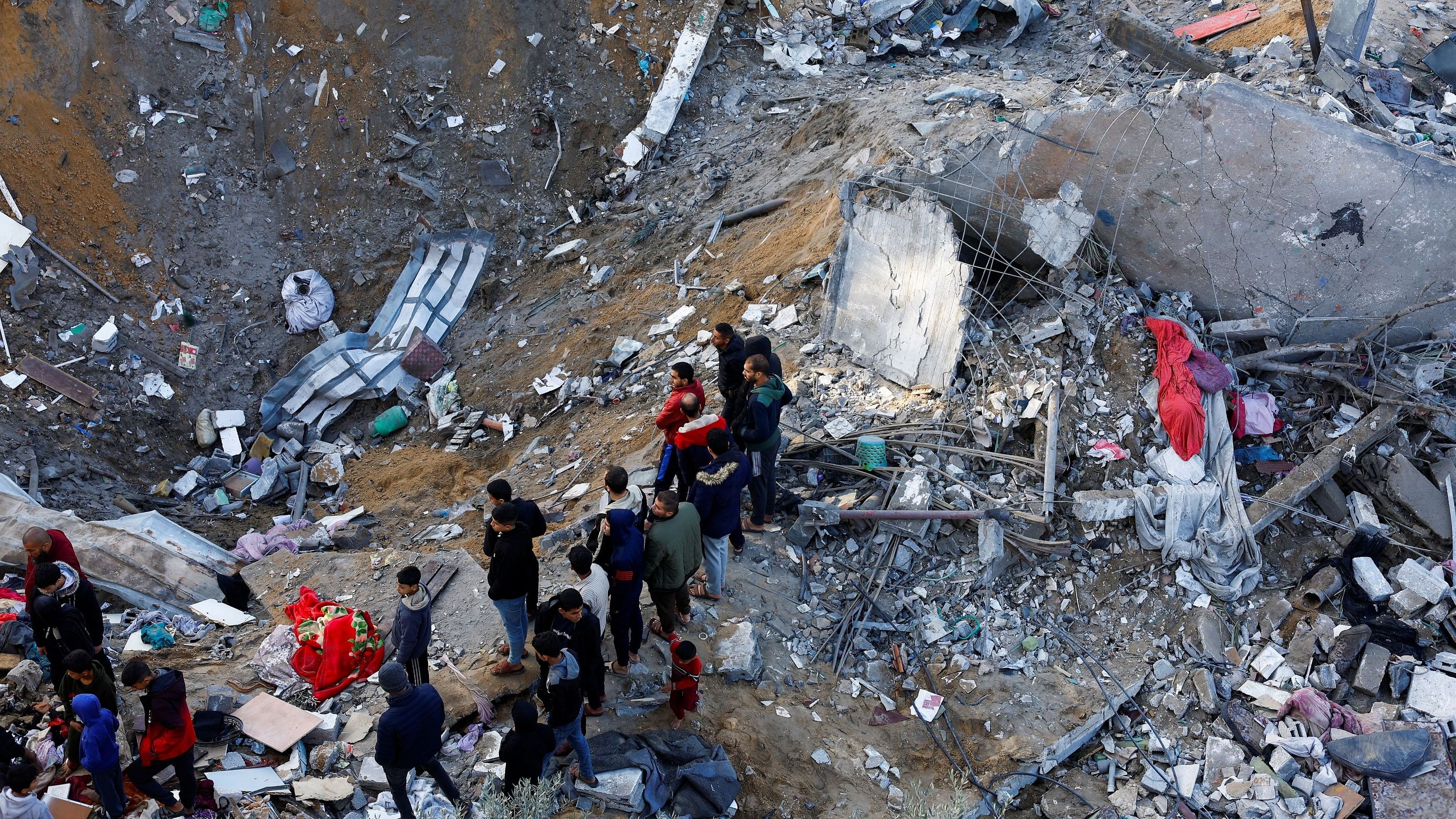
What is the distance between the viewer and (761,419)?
6.04 meters

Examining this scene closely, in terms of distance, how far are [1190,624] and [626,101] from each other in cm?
921

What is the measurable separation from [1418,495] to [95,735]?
8.03 meters

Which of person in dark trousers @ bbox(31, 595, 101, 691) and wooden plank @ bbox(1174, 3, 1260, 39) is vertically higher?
person in dark trousers @ bbox(31, 595, 101, 691)

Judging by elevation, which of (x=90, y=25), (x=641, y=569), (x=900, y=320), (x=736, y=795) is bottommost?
(x=736, y=795)

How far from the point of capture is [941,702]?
19.7 feet

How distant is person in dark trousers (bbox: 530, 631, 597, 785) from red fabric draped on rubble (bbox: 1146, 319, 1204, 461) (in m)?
4.62

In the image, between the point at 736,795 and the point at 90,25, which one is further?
the point at 90,25

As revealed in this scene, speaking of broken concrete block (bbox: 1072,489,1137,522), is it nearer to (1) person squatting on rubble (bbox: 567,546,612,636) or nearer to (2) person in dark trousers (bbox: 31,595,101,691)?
(1) person squatting on rubble (bbox: 567,546,612,636)

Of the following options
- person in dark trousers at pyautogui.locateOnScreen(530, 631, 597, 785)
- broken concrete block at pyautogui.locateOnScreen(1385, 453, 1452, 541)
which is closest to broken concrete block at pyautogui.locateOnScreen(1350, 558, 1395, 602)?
broken concrete block at pyautogui.locateOnScreen(1385, 453, 1452, 541)

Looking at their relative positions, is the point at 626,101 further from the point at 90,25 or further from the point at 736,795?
the point at 736,795

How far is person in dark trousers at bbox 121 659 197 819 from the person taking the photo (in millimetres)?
4375

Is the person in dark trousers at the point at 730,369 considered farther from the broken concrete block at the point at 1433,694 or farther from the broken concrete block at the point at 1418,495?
the broken concrete block at the point at 1418,495

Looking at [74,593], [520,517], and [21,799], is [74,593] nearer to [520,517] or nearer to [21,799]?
[21,799]

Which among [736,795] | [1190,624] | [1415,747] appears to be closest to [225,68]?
[736,795]
